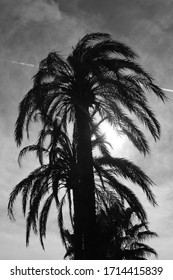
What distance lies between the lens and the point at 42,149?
51.5 feet

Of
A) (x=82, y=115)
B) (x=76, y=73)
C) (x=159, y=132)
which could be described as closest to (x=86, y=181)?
(x=82, y=115)

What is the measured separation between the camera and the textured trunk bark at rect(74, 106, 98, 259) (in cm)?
1163

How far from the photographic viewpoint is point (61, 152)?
14.6 m

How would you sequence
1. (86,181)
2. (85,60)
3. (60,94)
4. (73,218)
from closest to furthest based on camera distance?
1. (86,181)
2. (85,60)
3. (60,94)
4. (73,218)

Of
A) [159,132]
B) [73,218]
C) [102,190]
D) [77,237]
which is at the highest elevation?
[159,132]

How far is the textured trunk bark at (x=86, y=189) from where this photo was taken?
1163cm

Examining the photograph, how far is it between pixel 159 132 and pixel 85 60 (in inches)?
155

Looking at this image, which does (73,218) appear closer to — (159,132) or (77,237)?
(77,237)

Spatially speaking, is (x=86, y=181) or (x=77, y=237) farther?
(x=77, y=237)

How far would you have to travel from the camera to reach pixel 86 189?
12.1 meters

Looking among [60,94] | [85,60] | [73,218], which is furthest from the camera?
[73,218]

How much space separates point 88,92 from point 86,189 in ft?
12.4

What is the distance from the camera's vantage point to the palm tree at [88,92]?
1263 centimetres

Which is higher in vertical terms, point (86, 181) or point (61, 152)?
point (61, 152)
